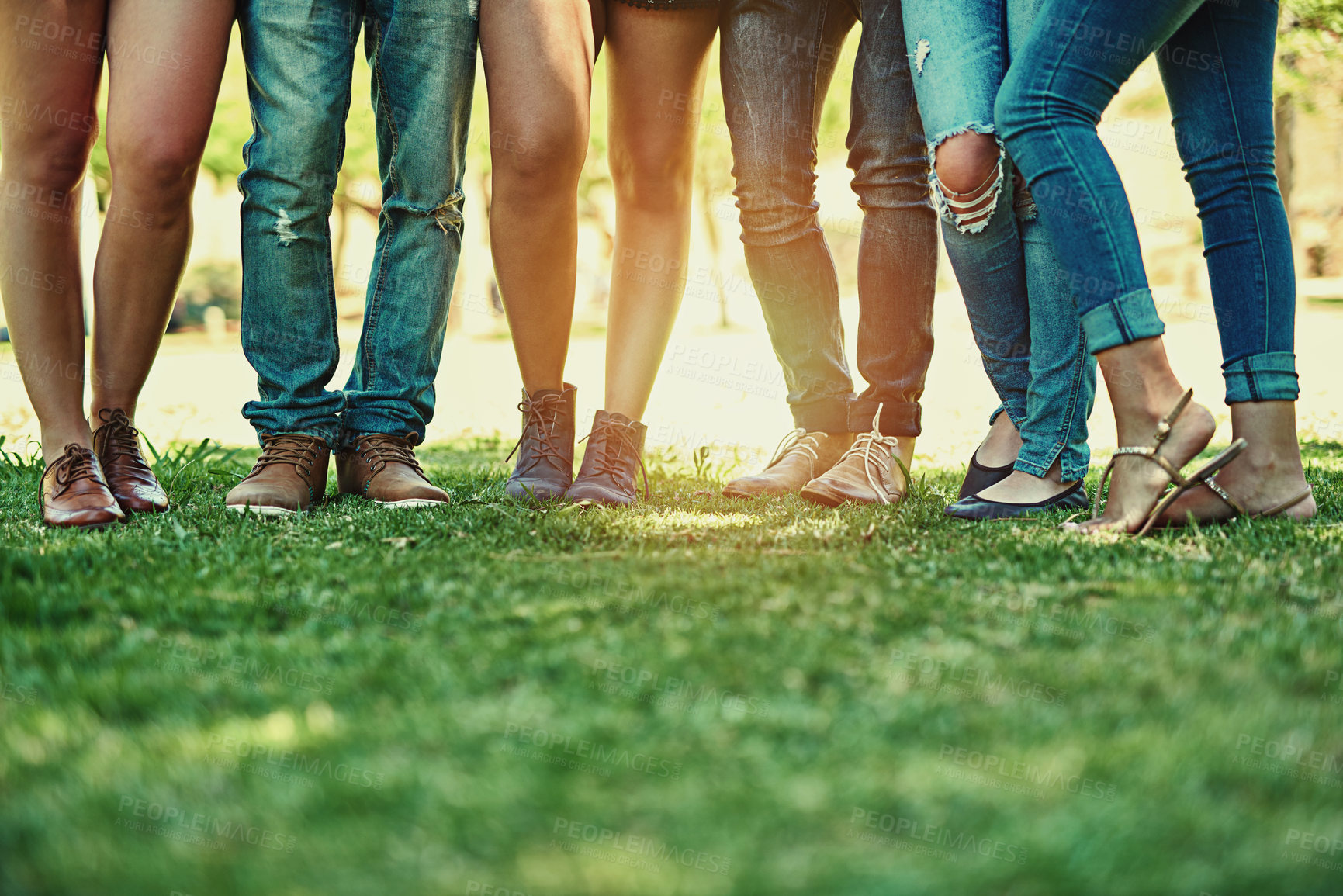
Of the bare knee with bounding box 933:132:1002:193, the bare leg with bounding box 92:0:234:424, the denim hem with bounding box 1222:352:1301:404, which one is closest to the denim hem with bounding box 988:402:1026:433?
the denim hem with bounding box 1222:352:1301:404

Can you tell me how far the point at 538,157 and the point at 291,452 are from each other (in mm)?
1043

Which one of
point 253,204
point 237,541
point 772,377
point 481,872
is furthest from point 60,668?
point 772,377

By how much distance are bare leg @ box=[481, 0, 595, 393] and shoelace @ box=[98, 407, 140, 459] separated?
3.60 ft

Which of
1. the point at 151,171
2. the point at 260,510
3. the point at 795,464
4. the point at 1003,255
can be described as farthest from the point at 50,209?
the point at 1003,255

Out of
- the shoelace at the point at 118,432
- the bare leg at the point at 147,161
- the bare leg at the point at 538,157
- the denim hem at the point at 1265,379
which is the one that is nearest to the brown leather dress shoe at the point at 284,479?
the shoelace at the point at 118,432

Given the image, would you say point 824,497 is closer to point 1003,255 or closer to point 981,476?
point 981,476

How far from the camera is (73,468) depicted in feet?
8.02

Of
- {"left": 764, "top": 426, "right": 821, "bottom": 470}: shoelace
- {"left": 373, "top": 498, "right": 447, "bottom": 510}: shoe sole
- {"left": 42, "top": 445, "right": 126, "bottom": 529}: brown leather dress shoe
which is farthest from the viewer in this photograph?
{"left": 764, "top": 426, "right": 821, "bottom": 470}: shoelace

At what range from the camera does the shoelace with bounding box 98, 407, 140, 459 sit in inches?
107

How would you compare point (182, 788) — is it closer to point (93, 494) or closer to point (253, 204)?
point (93, 494)

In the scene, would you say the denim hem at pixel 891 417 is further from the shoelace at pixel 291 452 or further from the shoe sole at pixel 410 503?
the shoelace at pixel 291 452

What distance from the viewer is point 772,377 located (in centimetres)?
1174

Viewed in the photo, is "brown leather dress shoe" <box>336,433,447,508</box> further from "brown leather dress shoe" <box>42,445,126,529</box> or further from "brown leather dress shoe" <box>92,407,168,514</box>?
"brown leather dress shoe" <box>42,445,126,529</box>

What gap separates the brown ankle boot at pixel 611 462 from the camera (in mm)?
2643
